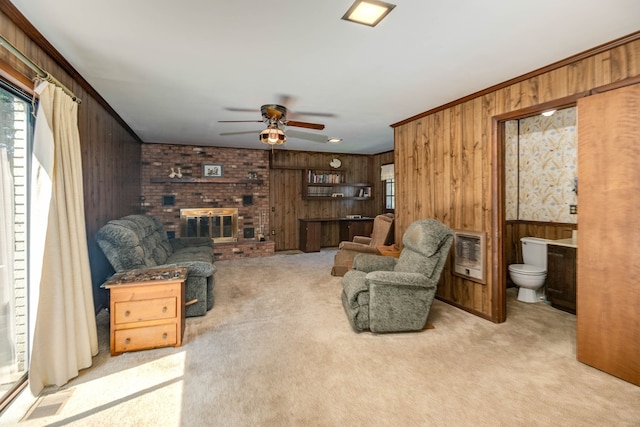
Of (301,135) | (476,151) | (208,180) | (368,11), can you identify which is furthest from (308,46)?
(208,180)

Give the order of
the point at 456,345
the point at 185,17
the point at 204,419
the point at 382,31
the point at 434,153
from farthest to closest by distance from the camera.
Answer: the point at 434,153, the point at 456,345, the point at 382,31, the point at 185,17, the point at 204,419

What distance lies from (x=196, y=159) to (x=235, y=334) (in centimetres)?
473

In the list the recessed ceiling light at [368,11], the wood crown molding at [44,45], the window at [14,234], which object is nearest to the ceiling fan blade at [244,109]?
the wood crown molding at [44,45]

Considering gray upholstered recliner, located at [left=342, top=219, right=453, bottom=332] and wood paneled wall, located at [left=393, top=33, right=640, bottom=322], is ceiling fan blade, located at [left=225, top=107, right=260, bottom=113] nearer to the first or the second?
wood paneled wall, located at [left=393, top=33, right=640, bottom=322]

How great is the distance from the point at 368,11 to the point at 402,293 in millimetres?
2218

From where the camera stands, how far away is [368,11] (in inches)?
72.9

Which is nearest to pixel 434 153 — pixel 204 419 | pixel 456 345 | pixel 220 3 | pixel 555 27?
pixel 555 27

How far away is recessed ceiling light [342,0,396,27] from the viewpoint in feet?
5.84

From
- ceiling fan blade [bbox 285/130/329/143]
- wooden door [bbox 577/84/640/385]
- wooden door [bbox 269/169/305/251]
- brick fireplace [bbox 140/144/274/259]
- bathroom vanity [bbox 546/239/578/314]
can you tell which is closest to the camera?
wooden door [bbox 577/84/640/385]

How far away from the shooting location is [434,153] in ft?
12.7

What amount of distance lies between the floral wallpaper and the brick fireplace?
472 cm

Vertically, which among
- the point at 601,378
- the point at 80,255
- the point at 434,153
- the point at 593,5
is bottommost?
the point at 601,378

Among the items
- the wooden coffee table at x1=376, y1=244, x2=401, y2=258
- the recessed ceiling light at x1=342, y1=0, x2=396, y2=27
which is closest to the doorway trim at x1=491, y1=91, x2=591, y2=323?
the wooden coffee table at x1=376, y1=244, x2=401, y2=258

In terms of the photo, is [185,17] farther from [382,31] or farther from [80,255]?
[80,255]
